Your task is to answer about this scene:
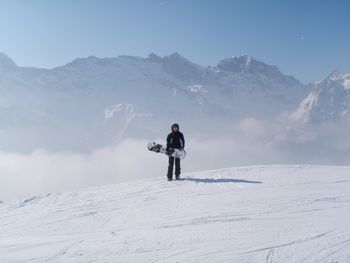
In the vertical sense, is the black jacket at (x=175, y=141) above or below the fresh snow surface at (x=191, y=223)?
above

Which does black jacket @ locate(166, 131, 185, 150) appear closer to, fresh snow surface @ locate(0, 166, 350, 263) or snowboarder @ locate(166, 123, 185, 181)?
snowboarder @ locate(166, 123, 185, 181)

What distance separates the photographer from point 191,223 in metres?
9.85

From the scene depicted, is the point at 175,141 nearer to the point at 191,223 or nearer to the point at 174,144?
the point at 174,144

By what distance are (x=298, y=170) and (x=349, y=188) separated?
4.45m

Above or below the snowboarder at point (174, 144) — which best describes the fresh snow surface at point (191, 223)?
below

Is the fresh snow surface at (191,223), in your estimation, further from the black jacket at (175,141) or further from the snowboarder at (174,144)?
the black jacket at (175,141)

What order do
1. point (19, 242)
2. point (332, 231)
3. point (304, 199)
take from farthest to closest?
point (304, 199)
point (19, 242)
point (332, 231)

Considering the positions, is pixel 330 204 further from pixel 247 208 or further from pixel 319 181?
pixel 319 181

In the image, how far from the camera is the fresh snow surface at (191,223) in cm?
793

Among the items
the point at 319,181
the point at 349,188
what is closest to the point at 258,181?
the point at 319,181

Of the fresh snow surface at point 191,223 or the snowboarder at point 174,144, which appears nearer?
the fresh snow surface at point 191,223

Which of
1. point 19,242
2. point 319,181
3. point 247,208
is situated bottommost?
point 19,242

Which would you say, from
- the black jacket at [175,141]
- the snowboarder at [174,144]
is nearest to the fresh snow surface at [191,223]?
the snowboarder at [174,144]

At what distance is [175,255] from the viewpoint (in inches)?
310
